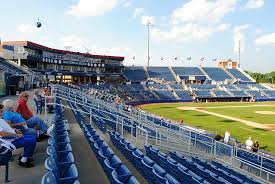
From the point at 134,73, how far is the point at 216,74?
2240 centimetres

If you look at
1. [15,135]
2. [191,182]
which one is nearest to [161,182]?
[191,182]

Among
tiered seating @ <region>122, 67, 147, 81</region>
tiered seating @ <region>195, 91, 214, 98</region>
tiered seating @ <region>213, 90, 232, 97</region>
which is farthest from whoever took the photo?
tiered seating @ <region>122, 67, 147, 81</region>

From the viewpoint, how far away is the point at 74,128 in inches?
504

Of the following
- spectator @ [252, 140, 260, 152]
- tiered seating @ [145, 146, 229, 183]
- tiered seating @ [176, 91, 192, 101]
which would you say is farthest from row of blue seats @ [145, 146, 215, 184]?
tiered seating @ [176, 91, 192, 101]

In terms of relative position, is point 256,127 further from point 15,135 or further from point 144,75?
point 144,75

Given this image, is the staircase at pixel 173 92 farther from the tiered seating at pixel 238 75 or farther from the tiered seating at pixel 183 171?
the tiered seating at pixel 183 171

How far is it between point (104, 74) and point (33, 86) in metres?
36.8

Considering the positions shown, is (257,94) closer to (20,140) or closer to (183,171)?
(183,171)

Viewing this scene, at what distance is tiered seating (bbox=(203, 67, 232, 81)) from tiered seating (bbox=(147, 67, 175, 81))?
11.0 metres

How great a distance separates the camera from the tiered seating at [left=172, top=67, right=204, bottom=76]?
84.1m

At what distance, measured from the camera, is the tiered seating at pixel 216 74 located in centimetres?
8400

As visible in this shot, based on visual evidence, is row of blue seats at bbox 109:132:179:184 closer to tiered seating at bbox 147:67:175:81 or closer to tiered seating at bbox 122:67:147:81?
tiered seating at bbox 122:67:147:81

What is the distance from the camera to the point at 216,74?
86062mm

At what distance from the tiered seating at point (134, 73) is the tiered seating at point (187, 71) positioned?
379 inches
